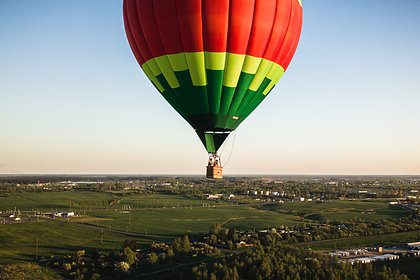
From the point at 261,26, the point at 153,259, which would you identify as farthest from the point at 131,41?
the point at 153,259

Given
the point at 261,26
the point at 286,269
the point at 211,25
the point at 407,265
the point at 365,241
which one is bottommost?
the point at 407,265

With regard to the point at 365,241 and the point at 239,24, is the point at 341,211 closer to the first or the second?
the point at 365,241

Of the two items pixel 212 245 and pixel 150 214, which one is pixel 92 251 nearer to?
pixel 212 245

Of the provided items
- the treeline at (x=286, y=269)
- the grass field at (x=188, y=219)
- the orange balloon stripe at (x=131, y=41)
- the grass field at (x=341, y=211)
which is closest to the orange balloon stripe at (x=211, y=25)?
the orange balloon stripe at (x=131, y=41)

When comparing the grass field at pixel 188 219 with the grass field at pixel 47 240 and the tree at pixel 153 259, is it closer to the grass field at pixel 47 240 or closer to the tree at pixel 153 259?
the grass field at pixel 47 240

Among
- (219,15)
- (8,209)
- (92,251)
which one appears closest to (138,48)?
(219,15)

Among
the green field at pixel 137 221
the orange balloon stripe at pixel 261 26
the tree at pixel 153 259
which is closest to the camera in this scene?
the orange balloon stripe at pixel 261 26
